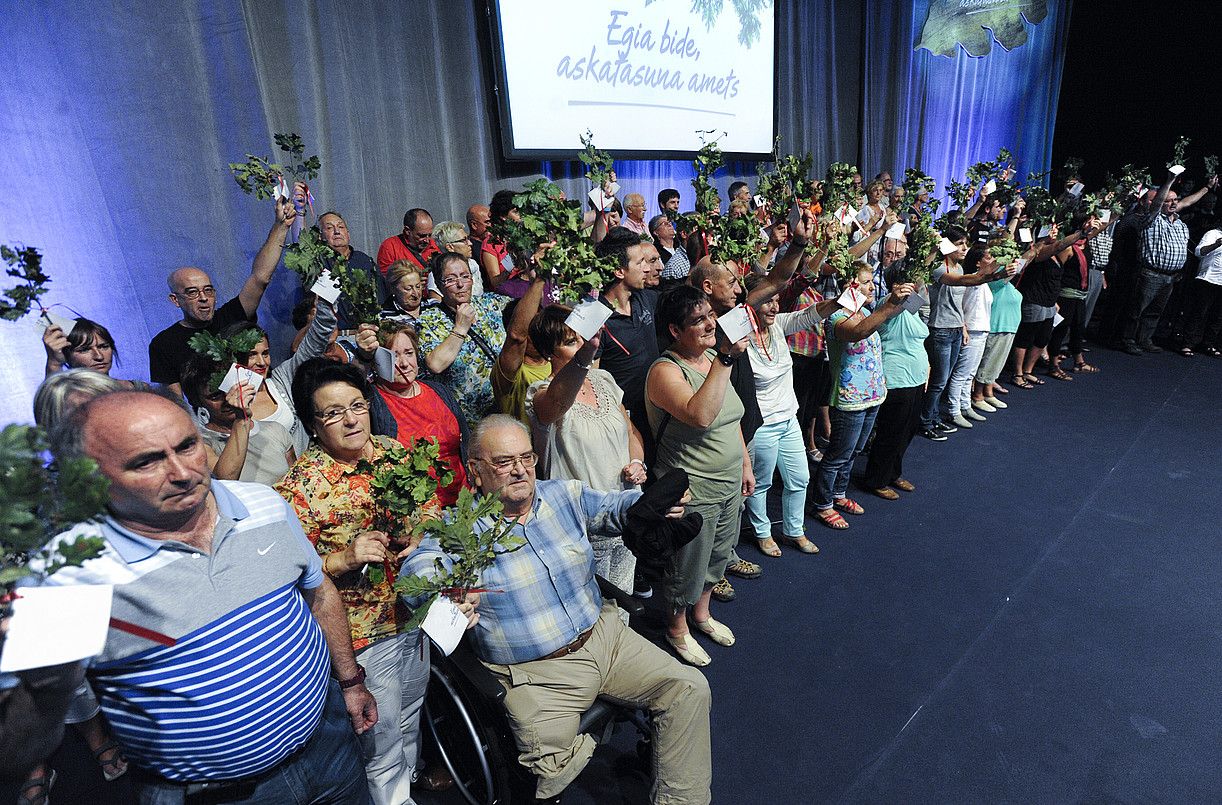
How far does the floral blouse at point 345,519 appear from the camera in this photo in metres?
1.79

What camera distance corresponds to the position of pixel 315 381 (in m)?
1.91

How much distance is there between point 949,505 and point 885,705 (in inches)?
74.5

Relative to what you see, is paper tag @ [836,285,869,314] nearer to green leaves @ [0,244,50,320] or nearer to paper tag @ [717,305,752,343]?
paper tag @ [717,305,752,343]

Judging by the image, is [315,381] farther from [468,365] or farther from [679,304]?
[679,304]

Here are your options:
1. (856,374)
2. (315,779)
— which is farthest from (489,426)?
(856,374)

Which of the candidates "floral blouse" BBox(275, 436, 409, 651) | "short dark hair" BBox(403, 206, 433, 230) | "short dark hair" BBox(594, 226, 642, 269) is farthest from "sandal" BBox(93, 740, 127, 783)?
"short dark hair" BBox(403, 206, 433, 230)

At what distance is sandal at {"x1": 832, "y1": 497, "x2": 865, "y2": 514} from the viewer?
3963mm

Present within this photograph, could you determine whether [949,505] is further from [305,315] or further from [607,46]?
[607,46]

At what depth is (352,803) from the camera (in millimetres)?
1591

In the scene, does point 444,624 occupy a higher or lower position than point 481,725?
higher

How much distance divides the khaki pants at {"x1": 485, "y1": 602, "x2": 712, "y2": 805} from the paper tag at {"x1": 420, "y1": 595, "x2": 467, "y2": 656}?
14.8 inches

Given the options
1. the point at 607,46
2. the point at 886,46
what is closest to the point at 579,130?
the point at 607,46

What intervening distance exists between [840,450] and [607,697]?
2308 millimetres

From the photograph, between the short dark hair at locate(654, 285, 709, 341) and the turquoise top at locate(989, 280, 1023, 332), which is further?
the turquoise top at locate(989, 280, 1023, 332)
